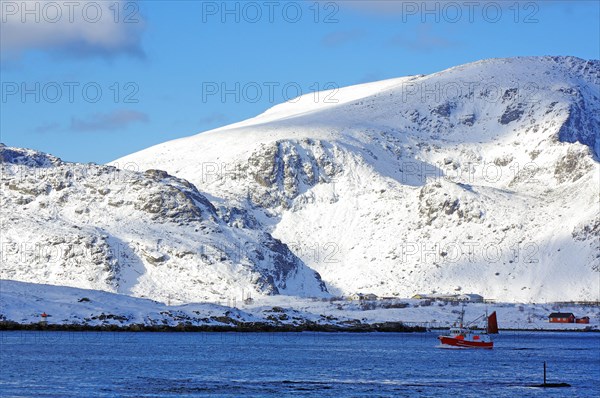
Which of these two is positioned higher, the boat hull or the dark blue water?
the boat hull

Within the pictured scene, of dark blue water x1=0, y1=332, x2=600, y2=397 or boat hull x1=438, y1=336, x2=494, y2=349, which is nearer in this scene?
dark blue water x1=0, y1=332, x2=600, y2=397

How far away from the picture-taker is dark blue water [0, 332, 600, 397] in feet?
372

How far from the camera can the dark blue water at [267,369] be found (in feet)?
372

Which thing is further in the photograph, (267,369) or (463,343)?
(463,343)

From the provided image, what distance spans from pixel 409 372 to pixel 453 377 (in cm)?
A: 712

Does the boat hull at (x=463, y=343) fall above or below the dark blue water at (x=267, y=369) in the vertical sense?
above

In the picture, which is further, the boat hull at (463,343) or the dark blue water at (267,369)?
the boat hull at (463,343)

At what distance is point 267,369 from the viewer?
137 m

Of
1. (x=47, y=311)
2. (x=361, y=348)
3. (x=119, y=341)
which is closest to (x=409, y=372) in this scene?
(x=361, y=348)

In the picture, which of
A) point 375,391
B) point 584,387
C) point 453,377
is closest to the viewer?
Result: point 375,391

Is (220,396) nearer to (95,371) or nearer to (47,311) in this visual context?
(95,371)

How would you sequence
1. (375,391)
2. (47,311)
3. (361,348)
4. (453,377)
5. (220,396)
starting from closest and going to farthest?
(220,396) → (375,391) → (453,377) → (361,348) → (47,311)

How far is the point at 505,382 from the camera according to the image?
128250 mm

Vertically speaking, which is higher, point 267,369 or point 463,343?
point 463,343
